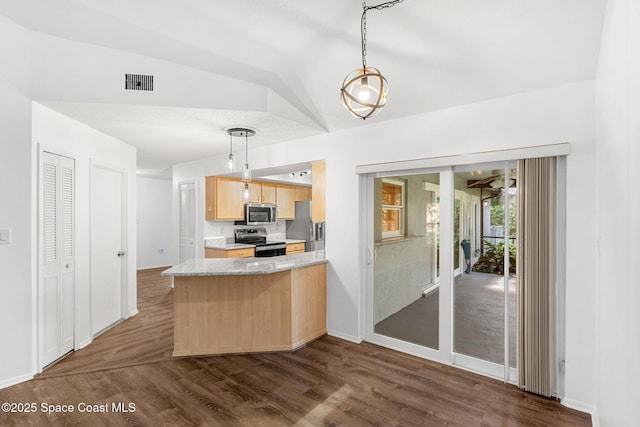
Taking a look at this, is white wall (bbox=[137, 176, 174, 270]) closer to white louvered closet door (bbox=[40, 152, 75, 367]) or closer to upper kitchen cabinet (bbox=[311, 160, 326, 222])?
white louvered closet door (bbox=[40, 152, 75, 367])

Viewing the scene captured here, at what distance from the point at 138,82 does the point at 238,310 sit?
8.01 feet

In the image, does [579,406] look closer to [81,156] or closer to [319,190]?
[319,190]

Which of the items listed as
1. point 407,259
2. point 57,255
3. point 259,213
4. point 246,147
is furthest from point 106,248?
point 407,259

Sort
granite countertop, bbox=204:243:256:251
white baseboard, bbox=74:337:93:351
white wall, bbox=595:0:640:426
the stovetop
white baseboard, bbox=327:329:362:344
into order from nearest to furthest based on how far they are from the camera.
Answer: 1. white wall, bbox=595:0:640:426
2. white baseboard, bbox=74:337:93:351
3. white baseboard, bbox=327:329:362:344
4. granite countertop, bbox=204:243:256:251
5. the stovetop

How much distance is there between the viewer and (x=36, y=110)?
2.90m

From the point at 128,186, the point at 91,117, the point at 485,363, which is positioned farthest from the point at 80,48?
the point at 485,363

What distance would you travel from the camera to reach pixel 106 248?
409cm

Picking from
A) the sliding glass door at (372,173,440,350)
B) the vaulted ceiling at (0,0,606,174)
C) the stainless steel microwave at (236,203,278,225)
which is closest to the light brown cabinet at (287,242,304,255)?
the stainless steel microwave at (236,203,278,225)

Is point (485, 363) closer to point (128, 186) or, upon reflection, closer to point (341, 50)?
point (341, 50)

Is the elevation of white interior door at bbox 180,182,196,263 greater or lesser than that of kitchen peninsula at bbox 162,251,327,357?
greater

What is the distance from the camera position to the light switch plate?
2666 millimetres

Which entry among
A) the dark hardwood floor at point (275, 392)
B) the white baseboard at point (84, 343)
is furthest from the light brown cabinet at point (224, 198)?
the dark hardwood floor at point (275, 392)

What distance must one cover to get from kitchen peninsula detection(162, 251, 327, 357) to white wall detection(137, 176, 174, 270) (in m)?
5.73

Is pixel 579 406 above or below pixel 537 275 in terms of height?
below
